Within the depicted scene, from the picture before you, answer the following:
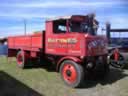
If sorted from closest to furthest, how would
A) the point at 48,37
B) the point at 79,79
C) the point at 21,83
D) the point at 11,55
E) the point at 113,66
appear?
the point at 79,79 → the point at 21,83 → the point at 48,37 → the point at 113,66 → the point at 11,55

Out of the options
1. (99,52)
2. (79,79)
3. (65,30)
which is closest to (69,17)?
(65,30)

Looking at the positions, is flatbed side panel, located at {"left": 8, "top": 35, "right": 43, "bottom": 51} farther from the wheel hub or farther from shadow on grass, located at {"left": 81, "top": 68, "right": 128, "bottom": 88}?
shadow on grass, located at {"left": 81, "top": 68, "right": 128, "bottom": 88}

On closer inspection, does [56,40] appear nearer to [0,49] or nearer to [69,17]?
[69,17]

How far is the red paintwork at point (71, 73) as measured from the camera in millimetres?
9750

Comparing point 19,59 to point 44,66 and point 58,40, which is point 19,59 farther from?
point 58,40

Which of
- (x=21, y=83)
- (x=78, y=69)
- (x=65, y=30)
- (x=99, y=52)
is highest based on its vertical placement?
(x=65, y=30)

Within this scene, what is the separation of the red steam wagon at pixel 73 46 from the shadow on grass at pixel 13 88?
68.5 inches

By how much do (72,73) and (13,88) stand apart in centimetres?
238

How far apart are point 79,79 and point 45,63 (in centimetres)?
424

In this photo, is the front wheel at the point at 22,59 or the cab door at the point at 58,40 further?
the front wheel at the point at 22,59

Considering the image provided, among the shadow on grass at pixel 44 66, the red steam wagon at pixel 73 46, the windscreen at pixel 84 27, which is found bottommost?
the shadow on grass at pixel 44 66

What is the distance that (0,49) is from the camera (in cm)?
2806

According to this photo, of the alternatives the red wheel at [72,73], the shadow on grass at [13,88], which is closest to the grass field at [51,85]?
the shadow on grass at [13,88]

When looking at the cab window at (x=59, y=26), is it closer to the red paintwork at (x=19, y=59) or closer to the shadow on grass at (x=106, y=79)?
the shadow on grass at (x=106, y=79)
